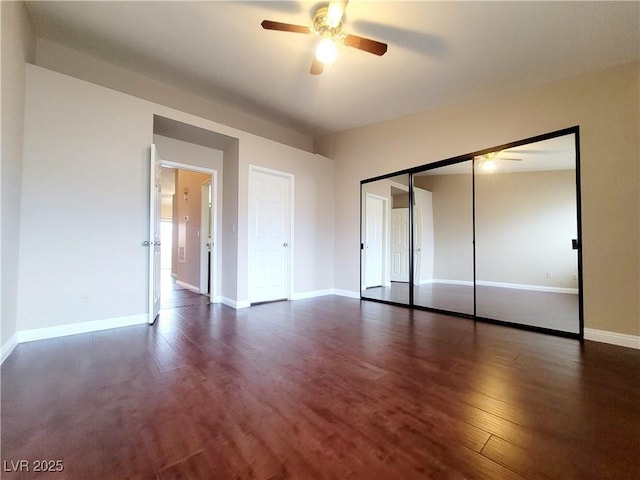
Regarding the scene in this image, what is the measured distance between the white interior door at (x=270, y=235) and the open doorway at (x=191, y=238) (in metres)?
0.83

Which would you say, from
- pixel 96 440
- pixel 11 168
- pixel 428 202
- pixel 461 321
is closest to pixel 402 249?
pixel 428 202

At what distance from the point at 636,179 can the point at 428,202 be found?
2.22 meters

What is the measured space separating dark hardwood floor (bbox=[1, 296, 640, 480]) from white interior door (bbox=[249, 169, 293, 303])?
5.63 ft

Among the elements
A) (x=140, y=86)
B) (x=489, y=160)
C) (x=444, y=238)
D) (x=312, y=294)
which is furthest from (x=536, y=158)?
(x=140, y=86)

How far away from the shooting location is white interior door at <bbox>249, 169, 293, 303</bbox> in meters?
4.37

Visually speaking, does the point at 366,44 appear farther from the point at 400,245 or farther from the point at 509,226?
the point at 400,245

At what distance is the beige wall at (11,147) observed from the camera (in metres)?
2.09

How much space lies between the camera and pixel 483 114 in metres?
3.68

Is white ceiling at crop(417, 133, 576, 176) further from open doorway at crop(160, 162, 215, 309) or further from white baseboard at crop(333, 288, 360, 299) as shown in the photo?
open doorway at crop(160, 162, 215, 309)

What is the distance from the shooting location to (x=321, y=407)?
1562mm

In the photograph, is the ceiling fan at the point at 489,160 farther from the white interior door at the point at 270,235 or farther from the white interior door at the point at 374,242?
the white interior door at the point at 270,235

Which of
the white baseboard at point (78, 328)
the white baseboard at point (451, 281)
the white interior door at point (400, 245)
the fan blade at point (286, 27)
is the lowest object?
the white baseboard at point (78, 328)

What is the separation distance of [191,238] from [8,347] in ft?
12.4

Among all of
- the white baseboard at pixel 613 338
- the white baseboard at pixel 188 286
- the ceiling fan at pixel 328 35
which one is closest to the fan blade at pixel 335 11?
the ceiling fan at pixel 328 35
